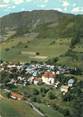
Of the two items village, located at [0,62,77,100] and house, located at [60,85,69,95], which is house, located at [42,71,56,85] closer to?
village, located at [0,62,77,100]

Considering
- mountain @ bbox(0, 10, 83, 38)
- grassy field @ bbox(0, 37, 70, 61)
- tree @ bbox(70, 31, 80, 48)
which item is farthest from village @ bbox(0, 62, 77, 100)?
mountain @ bbox(0, 10, 83, 38)

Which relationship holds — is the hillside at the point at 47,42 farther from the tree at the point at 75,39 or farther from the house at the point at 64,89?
the house at the point at 64,89

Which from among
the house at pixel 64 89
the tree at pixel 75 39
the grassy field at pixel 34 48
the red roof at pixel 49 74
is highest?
the tree at pixel 75 39

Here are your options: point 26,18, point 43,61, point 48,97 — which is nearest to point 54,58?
point 43,61

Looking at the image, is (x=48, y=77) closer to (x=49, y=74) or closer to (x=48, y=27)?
(x=49, y=74)

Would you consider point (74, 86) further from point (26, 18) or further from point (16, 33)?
point (26, 18)

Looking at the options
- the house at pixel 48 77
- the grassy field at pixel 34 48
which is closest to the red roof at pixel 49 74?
the house at pixel 48 77

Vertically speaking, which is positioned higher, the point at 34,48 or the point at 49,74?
the point at 34,48

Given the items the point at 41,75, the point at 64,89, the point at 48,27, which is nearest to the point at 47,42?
the point at 48,27

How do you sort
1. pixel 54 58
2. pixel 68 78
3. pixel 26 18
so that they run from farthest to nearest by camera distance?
pixel 26 18 < pixel 54 58 < pixel 68 78
